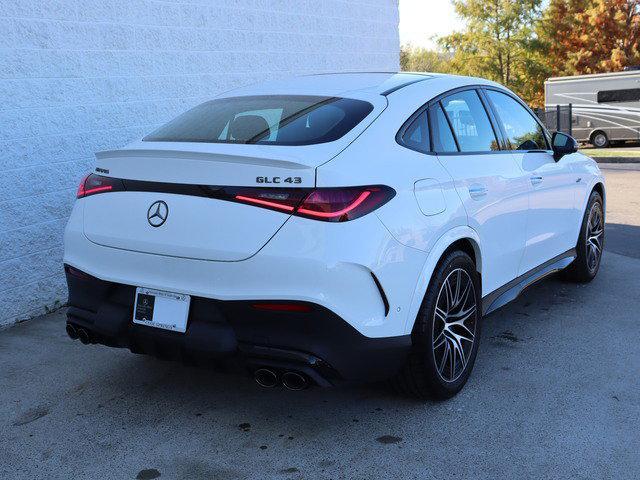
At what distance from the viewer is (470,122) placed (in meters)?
4.23

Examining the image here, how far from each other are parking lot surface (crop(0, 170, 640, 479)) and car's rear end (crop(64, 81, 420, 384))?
0.40 metres

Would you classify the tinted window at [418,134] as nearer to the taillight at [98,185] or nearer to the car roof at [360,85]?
the car roof at [360,85]

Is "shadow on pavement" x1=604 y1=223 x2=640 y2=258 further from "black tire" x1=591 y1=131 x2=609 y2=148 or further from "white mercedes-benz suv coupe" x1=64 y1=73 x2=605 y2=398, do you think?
"black tire" x1=591 y1=131 x2=609 y2=148

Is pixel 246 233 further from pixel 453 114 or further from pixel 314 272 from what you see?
pixel 453 114

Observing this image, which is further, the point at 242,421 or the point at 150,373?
the point at 150,373

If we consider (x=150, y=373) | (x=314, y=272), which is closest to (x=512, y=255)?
(x=314, y=272)

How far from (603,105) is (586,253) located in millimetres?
23228

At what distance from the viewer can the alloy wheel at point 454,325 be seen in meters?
3.60

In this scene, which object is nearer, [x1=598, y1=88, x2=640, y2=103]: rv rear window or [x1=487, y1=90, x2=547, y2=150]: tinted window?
[x1=487, y1=90, x2=547, y2=150]: tinted window

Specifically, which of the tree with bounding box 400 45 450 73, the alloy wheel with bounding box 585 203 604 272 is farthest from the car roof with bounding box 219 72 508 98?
the tree with bounding box 400 45 450 73

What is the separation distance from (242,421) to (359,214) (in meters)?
1.23

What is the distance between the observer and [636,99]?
85.4 feet

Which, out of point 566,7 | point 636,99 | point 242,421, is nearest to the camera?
point 242,421

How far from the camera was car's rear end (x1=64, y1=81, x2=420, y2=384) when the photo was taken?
293 cm
